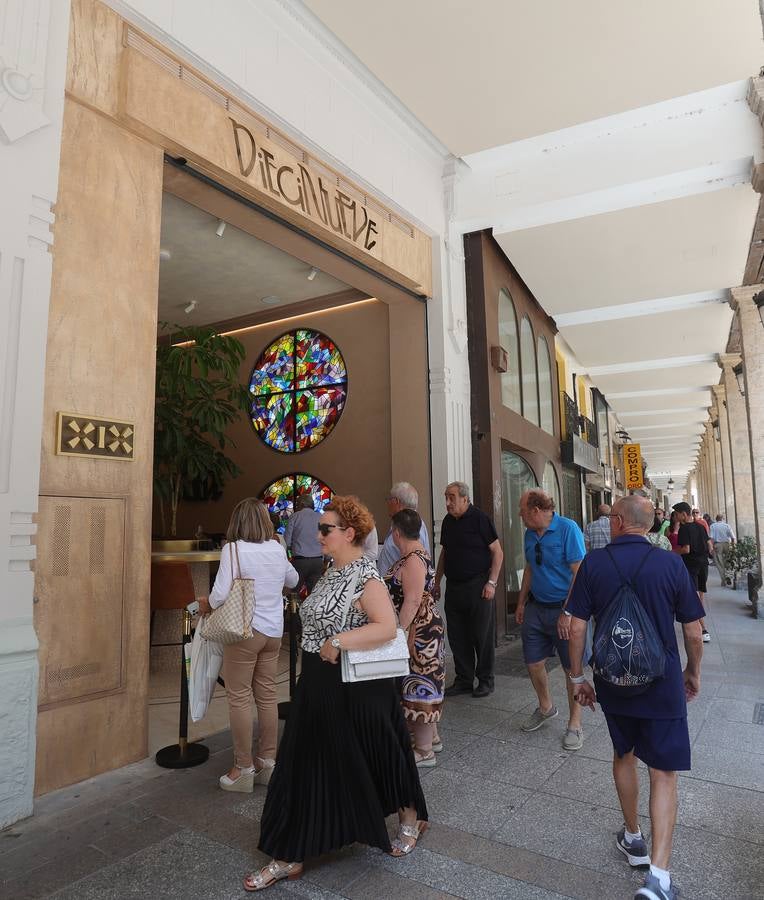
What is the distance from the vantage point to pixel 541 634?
13.8 ft

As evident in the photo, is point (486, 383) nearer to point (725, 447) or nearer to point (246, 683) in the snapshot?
point (246, 683)

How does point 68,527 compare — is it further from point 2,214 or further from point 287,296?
point 287,296

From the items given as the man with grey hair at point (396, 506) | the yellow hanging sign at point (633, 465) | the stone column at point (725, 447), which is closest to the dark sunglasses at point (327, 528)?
the man with grey hair at point (396, 506)

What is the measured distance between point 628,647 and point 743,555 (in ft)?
37.3

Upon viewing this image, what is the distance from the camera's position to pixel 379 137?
6289 millimetres

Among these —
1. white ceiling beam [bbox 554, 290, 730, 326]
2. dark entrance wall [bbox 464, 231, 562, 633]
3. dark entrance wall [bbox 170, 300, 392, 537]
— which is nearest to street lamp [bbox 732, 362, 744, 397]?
white ceiling beam [bbox 554, 290, 730, 326]

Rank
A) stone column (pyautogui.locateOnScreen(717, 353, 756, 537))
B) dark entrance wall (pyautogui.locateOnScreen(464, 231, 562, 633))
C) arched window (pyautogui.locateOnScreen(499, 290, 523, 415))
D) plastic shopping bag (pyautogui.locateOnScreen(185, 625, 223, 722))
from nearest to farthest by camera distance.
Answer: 1. plastic shopping bag (pyautogui.locateOnScreen(185, 625, 223, 722))
2. dark entrance wall (pyautogui.locateOnScreen(464, 231, 562, 633))
3. arched window (pyautogui.locateOnScreen(499, 290, 523, 415))
4. stone column (pyautogui.locateOnScreen(717, 353, 756, 537))

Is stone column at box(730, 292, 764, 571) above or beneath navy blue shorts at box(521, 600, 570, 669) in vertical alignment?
above

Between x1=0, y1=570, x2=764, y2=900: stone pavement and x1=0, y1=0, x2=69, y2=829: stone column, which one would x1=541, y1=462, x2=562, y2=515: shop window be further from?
x1=0, y1=0, x2=69, y2=829: stone column

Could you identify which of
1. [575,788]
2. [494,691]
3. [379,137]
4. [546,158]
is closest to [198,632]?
[575,788]

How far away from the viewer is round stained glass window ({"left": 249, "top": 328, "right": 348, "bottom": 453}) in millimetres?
8820

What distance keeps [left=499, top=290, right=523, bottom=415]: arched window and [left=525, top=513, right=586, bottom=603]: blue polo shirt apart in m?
4.53

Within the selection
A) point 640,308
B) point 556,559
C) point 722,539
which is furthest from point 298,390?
point 722,539

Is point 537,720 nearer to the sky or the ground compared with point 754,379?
nearer to the ground
